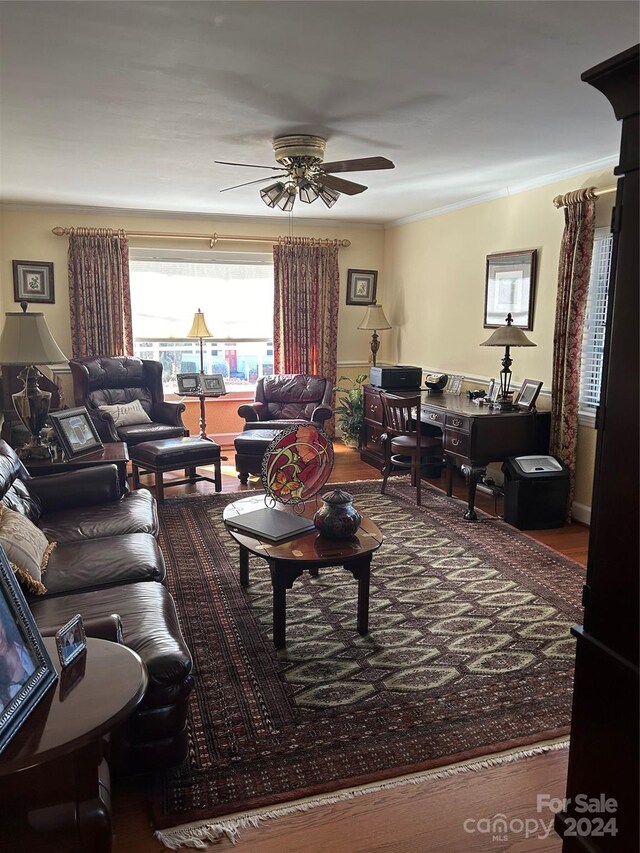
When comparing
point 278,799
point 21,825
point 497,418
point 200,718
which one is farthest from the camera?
point 497,418

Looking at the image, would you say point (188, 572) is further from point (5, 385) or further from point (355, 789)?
point (5, 385)

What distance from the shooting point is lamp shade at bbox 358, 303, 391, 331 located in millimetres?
6961

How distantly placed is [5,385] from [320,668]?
438cm

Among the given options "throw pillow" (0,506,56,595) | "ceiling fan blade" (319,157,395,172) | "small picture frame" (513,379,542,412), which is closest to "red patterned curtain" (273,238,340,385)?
"small picture frame" (513,379,542,412)

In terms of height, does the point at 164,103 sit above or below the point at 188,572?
above

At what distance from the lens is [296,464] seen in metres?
3.34

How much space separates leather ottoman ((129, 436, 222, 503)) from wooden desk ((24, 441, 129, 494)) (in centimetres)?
79

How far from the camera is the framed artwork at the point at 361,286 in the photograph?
24.4 feet

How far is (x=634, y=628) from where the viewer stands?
143 centimetres

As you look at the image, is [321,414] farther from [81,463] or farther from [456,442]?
[81,463]

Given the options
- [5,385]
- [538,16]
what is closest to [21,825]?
[538,16]

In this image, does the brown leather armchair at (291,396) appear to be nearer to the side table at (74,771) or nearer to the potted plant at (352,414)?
the potted plant at (352,414)

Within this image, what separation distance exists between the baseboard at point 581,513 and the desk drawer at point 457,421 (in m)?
0.97

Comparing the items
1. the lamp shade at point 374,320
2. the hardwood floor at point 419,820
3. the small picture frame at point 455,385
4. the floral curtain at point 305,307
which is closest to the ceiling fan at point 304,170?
the small picture frame at point 455,385
